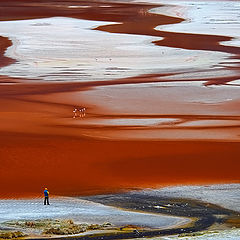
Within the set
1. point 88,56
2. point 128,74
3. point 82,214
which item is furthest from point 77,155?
point 88,56

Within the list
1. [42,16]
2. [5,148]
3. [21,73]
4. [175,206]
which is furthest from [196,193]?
[42,16]

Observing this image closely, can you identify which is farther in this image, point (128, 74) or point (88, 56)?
point (88, 56)

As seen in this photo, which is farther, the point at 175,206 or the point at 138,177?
the point at 138,177

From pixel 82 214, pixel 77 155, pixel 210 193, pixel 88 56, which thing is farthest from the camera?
pixel 88 56

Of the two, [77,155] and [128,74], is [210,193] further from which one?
[128,74]

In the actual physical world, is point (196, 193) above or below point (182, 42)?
below

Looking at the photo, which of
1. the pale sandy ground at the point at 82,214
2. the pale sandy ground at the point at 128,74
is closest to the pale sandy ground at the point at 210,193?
the pale sandy ground at the point at 82,214

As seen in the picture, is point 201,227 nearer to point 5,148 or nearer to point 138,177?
point 138,177

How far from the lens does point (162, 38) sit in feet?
148

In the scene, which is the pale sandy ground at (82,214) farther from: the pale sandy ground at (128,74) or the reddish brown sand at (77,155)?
the pale sandy ground at (128,74)

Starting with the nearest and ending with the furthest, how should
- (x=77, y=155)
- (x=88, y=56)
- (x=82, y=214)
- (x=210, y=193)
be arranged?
1. (x=82, y=214)
2. (x=210, y=193)
3. (x=77, y=155)
4. (x=88, y=56)

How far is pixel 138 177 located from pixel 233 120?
24.3 ft

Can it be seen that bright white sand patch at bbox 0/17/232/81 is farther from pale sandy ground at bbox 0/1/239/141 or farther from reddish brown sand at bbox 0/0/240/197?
reddish brown sand at bbox 0/0/240/197

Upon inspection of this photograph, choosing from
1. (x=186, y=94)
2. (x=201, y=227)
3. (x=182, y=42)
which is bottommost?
(x=201, y=227)
